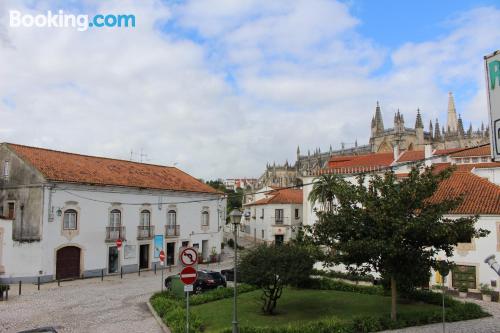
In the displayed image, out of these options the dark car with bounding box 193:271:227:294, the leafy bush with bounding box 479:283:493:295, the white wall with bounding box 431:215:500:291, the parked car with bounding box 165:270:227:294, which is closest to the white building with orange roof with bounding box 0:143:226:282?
the parked car with bounding box 165:270:227:294

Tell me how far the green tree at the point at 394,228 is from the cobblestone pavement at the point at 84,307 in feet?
25.2

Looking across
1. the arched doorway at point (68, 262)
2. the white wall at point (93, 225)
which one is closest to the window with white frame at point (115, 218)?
the white wall at point (93, 225)

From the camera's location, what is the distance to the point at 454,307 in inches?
685

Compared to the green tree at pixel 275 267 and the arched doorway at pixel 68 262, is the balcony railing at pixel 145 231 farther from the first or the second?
the green tree at pixel 275 267

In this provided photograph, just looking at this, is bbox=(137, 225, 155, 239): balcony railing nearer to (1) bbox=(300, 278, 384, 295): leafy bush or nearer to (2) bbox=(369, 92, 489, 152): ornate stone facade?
(1) bbox=(300, 278, 384, 295): leafy bush

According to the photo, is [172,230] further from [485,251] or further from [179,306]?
[485,251]

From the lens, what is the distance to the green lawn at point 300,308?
661 inches

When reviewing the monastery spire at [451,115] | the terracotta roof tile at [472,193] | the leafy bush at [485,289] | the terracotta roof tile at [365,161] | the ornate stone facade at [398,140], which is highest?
the monastery spire at [451,115]

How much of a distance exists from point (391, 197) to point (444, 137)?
78391mm

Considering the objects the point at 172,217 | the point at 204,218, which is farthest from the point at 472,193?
the point at 204,218

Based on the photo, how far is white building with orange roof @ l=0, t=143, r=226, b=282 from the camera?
2858 centimetres

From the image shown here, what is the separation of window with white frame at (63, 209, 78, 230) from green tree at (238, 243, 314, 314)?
55.5 feet

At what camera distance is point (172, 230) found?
38.0 m

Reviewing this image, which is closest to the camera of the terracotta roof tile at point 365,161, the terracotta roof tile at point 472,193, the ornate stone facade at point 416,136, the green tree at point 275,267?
the green tree at point 275,267
